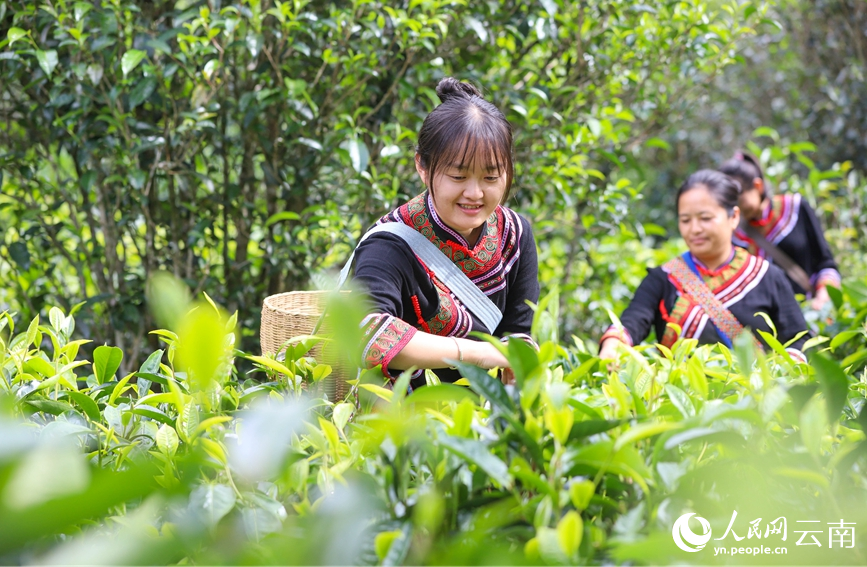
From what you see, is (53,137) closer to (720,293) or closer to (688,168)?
(720,293)

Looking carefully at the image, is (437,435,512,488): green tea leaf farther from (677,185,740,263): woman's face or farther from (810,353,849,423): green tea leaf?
(677,185,740,263): woman's face

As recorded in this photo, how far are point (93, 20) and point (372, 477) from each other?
221 centimetres

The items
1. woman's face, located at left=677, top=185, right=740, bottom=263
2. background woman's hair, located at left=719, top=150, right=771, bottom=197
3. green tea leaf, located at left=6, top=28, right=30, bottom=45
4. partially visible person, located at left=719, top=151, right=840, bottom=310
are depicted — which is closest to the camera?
green tea leaf, located at left=6, top=28, right=30, bottom=45

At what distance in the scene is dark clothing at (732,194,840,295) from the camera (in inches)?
141

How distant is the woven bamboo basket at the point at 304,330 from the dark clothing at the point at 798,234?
2.48 metres

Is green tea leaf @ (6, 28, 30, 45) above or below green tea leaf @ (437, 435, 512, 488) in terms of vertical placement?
above

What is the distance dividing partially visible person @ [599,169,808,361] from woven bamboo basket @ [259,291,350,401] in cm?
103

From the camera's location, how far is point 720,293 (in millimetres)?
2623

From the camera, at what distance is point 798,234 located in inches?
142

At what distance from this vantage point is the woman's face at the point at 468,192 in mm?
1749

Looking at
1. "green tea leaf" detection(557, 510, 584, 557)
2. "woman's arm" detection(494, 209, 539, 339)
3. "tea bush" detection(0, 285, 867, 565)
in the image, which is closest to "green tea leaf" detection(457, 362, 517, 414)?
"tea bush" detection(0, 285, 867, 565)

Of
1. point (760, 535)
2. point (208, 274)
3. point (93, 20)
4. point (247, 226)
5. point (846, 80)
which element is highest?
point (846, 80)

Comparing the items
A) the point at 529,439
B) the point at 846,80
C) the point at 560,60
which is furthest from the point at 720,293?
the point at 846,80

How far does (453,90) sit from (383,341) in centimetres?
A: 74
